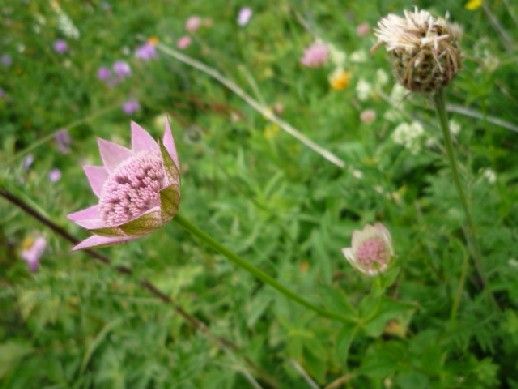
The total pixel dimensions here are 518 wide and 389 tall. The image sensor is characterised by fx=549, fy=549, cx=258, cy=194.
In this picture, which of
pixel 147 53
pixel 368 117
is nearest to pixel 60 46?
pixel 147 53

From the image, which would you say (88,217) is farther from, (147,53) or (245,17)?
(147,53)

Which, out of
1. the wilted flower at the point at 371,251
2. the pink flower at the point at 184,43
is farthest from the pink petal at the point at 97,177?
the pink flower at the point at 184,43

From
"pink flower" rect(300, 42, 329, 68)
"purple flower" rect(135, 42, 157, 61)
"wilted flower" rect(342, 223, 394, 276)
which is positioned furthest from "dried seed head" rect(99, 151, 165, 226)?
"purple flower" rect(135, 42, 157, 61)

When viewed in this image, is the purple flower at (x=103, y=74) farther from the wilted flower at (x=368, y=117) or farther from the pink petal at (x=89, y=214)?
the pink petal at (x=89, y=214)

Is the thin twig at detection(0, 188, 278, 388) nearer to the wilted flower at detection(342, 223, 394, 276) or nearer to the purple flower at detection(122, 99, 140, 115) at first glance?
the wilted flower at detection(342, 223, 394, 276)

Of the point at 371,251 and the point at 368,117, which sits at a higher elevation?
the point at 371,251
